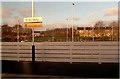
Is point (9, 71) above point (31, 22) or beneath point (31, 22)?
beneath

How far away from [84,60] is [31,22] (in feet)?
9.77

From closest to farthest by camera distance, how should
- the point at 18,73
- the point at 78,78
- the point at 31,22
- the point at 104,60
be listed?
the point at 78,78 < the point at 18,73 < the point at 31,22 < the point at 104,60

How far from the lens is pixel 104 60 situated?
1084 centimetres

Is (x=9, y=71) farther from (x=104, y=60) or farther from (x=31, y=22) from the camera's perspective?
(x=104, y=60)

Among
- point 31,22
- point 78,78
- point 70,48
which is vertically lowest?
point 78,78

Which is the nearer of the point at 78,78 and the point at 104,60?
the point at 78,78

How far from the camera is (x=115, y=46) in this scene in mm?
11102

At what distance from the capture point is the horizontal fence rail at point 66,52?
1095 centimetres

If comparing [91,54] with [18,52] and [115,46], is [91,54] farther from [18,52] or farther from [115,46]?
[18,52]

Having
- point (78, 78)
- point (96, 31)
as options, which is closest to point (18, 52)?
point (78, 78)

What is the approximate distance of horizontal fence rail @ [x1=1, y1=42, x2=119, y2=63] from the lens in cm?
1095

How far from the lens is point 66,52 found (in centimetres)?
1123

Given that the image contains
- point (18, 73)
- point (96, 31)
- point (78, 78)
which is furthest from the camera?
point (96, 31)

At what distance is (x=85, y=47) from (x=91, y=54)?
1.42ft
